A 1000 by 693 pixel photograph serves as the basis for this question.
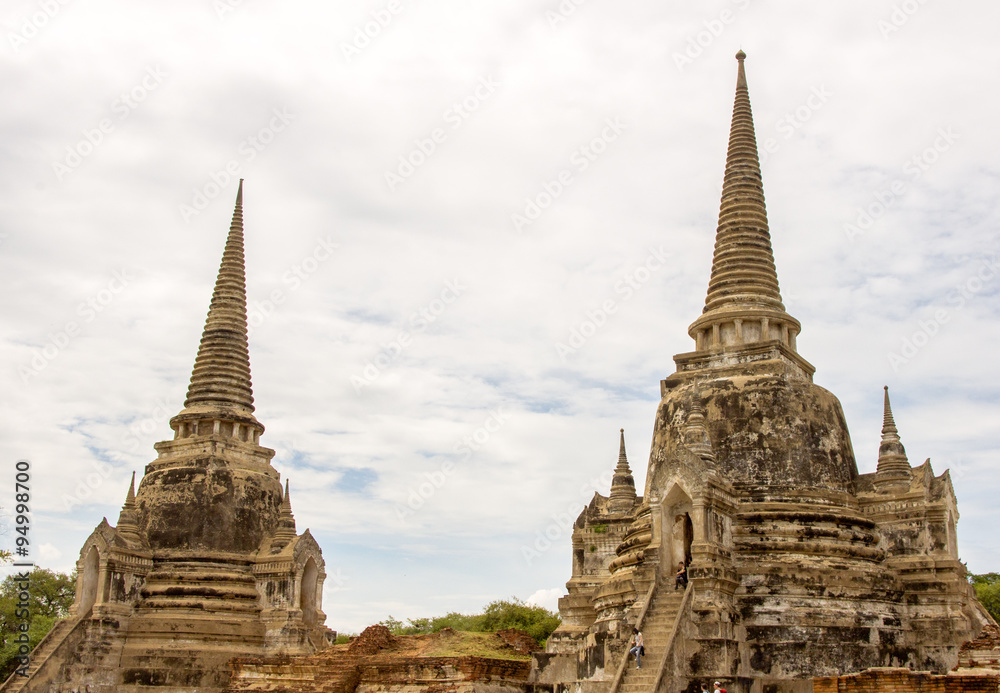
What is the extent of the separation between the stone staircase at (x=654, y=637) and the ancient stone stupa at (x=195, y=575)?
572 inches

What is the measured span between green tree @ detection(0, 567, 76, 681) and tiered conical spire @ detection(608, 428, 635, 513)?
70.7 feet

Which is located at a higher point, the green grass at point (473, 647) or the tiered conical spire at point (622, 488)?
the tiered conical spire at point (622, 488)

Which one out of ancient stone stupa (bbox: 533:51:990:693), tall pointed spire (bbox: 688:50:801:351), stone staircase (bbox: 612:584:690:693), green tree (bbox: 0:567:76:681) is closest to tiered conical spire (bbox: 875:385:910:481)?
ancient stone stupa (bbox: 533:51:990:693)

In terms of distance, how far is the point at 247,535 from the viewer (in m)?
Result: 36.2

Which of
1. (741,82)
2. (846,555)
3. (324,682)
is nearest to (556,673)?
(324,682)

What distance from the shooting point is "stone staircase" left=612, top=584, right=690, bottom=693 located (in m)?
22.0

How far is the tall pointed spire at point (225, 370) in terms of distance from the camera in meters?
38.0

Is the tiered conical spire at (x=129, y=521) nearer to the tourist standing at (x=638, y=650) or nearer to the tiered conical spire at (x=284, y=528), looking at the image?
the tiered conical spire at (x=284, y=528)

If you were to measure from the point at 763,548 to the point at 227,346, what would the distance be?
73.6 feet

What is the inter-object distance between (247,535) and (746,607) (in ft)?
62.0

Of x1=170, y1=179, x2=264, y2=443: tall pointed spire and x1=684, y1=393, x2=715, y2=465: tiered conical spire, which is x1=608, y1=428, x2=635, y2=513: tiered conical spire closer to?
x1=684, y1=393, x2=715, y2=465: tiered conical spire

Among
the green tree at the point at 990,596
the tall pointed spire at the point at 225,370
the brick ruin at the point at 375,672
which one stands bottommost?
the brick ruin at the point at 375,672

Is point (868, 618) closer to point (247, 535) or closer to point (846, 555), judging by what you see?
point (846, 555)

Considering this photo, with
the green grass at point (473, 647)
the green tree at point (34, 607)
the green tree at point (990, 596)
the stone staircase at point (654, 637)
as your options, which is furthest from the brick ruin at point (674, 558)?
the green tree at point (990, 596)
